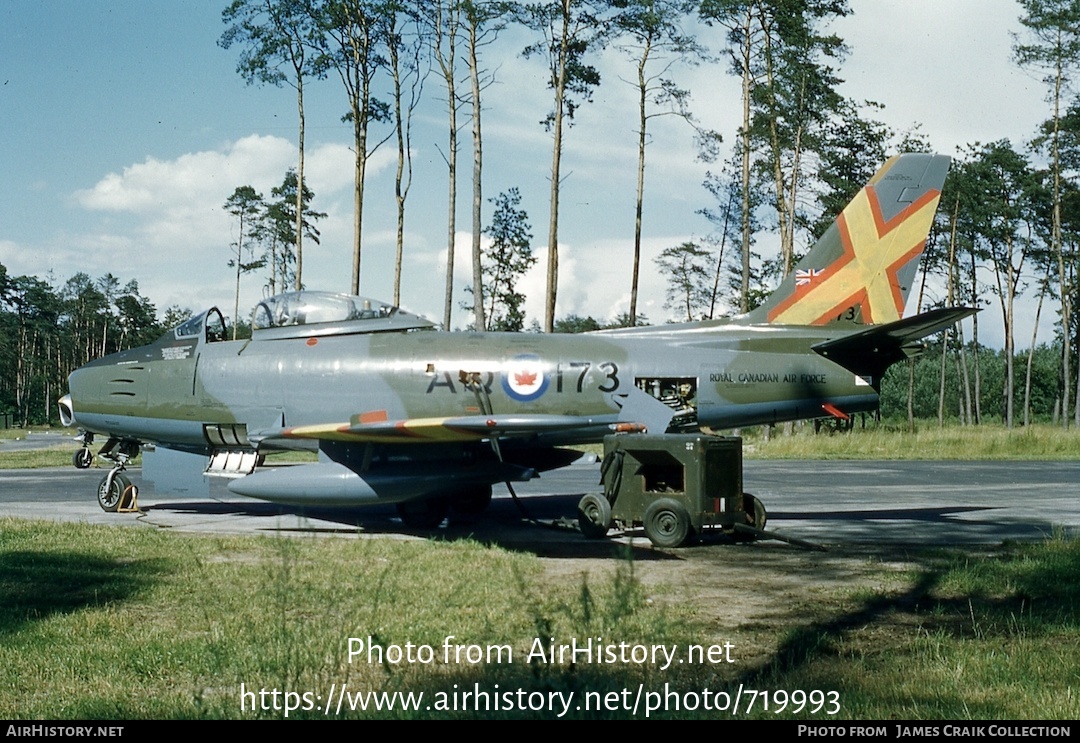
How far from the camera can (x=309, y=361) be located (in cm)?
1316

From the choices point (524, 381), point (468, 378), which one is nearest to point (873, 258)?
point (524, 381)

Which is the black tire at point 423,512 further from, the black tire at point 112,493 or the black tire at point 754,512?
the black tire at point 112,493

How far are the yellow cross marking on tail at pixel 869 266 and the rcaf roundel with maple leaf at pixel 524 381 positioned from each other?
392cm

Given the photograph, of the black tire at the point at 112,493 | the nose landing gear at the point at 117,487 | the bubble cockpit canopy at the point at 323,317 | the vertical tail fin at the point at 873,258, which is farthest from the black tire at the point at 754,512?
the black tire at the point at 112,493

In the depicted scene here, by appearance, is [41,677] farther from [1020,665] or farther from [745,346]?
[745,346]

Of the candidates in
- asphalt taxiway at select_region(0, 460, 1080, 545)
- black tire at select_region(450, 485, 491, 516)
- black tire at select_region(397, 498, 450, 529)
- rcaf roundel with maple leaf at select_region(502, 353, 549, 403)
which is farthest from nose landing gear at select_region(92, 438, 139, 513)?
rcaf roundel with maple leaf at select_region(502, 353, 549, 403)

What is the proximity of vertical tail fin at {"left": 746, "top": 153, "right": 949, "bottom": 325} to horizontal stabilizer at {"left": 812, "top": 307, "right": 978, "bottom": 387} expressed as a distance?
906mm

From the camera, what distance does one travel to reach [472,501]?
46.0ft

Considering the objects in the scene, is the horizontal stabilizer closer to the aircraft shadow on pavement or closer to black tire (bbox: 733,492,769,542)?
black tire (bbox: 733,492,769,542)

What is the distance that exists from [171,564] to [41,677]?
156 inches

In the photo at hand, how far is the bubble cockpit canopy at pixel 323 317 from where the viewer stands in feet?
44.3

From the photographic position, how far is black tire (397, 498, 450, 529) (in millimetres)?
13234

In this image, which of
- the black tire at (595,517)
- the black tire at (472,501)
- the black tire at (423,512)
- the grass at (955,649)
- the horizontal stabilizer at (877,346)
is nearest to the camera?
the grass at (955,649)
